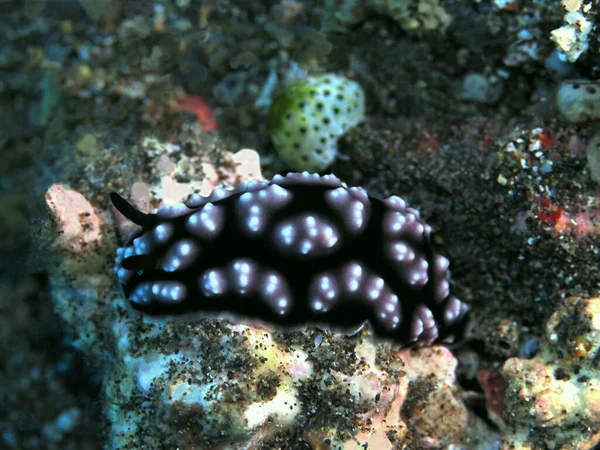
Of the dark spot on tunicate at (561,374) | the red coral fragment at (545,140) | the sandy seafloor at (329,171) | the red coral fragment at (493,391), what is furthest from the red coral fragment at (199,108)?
the dark spot on tunicate at (561,374)

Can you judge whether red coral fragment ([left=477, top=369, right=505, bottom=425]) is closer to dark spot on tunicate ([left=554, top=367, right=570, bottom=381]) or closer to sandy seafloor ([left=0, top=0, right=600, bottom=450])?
sandy seafloor ([left=0, top=0, right=600, bottom=450])

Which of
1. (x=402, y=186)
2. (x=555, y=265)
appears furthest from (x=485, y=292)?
(x=402, y=186)

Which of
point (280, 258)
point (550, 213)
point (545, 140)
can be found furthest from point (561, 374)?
point (280, 258)

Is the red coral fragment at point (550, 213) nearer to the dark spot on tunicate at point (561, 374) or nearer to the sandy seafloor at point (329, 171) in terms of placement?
the sandy seafloor at point (329, 171)

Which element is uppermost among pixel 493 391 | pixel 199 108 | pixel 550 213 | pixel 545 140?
pixel 545 140

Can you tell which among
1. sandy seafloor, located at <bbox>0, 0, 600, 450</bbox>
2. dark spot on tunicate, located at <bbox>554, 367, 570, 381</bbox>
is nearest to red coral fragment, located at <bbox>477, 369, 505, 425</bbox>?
sandy seafloor, located at <bbox>0, 0, 600, 450</bbox>

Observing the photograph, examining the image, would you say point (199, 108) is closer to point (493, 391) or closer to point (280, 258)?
point (280, 258)

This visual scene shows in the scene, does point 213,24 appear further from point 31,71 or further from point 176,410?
point 176,410
